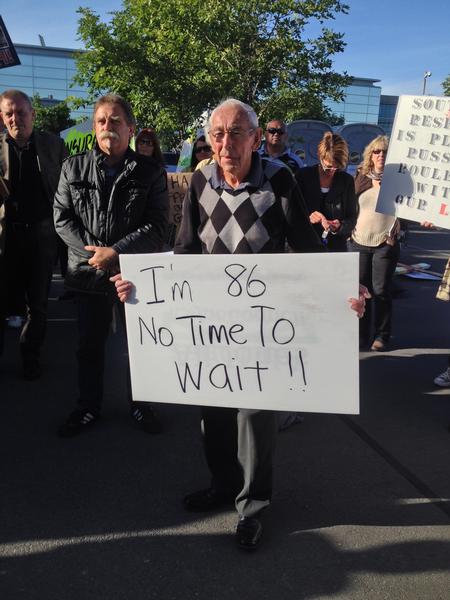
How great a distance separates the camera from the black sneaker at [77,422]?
342 centimetres

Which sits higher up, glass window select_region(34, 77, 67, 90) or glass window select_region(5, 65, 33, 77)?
glass window select_region(5, 65, 33, 77)

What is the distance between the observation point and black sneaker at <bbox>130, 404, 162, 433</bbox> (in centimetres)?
349

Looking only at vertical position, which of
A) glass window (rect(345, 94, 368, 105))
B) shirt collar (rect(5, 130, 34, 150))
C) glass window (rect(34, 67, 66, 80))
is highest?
glass window (rect(34, 67, 66, 80))

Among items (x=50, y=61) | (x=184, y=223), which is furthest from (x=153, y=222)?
(x=50, y=61)

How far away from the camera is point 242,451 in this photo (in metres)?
2.37

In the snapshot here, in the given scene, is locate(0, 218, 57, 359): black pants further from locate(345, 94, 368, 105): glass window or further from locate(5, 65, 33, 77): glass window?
locate(345, 94, 368, 105): glass window

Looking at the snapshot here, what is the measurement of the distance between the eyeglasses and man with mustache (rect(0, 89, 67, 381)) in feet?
7.64

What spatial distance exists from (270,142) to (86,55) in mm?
16713

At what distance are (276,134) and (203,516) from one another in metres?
3.48

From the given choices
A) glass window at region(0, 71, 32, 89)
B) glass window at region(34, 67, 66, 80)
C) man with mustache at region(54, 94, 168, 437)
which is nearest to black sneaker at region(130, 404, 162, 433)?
man with mustache at region(54, 94, 168, 437)

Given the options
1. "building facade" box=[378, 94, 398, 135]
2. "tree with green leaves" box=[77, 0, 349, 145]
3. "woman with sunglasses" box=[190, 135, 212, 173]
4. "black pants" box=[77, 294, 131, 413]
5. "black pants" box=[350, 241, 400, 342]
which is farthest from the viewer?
"building facade" box=[378, 94, 398, 135]

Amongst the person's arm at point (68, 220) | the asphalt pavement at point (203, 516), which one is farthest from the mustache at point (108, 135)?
the asphalt pavement at point (203, 516)

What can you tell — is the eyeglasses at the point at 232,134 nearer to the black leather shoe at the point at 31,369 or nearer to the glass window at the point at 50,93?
the black leather shoe at the point at 31,369

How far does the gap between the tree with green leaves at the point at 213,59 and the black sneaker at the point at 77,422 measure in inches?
558
